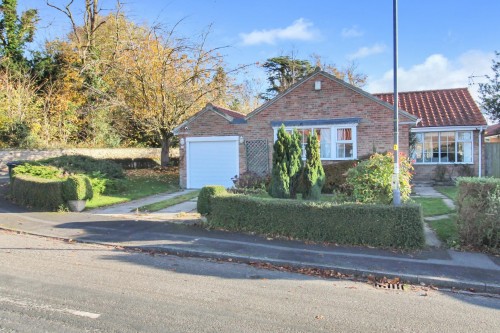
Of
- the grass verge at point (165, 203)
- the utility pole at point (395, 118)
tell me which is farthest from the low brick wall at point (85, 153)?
the utility pole at point (395, 118)

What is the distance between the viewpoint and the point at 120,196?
1457cm

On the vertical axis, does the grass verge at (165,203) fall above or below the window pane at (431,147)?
below

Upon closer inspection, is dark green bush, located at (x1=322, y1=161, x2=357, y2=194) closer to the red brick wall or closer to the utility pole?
the red brick wall

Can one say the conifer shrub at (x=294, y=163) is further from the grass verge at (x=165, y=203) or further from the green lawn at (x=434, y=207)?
the grass verge at (x=165, y=203)

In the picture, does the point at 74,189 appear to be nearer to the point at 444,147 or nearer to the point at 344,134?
the point at 344,134

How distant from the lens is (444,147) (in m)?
18.9

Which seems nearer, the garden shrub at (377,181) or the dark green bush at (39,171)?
the garden shrub at (377,181)

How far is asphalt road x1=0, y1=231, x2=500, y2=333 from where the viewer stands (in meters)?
4.14

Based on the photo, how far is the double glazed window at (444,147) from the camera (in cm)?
1842

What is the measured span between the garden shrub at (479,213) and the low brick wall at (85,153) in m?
20.1

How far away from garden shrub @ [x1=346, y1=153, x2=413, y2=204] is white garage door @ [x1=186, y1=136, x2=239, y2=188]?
866cm

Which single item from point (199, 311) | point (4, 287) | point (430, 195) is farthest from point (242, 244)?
point (430, 195)

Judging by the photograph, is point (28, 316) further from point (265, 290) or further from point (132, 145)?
point (132, 145)

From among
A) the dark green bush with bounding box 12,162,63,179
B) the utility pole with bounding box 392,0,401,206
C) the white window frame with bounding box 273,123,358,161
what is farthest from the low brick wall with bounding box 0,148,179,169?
the utility pole with bounding box 392,0,401,206
